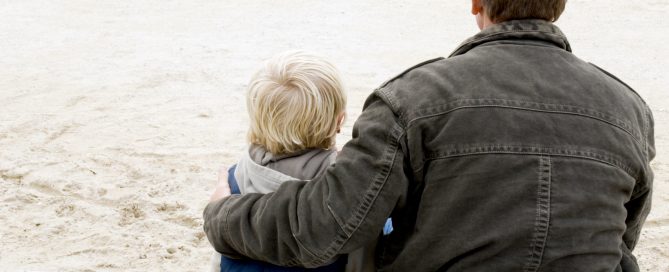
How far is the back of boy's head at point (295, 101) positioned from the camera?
2.19m

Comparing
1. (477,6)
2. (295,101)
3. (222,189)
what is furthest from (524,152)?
(222,189)

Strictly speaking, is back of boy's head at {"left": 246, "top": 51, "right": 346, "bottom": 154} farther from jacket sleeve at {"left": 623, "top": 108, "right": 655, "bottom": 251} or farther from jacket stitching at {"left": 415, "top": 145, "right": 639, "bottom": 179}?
jacket sleeve at {"left": 623, "top": 108, "right": 655, "bottom": 251}

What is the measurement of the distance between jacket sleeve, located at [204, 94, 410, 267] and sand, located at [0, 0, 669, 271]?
5.25 ft

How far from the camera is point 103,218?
13.1 feet

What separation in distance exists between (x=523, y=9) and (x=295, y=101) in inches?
25.7

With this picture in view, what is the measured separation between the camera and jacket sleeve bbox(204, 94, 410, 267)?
1.87 metres

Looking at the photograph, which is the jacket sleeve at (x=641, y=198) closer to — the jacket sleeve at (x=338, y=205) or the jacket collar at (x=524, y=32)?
the jacket collar at (x=524, y=32)

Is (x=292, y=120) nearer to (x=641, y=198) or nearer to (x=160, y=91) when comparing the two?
(x=641, y=198)

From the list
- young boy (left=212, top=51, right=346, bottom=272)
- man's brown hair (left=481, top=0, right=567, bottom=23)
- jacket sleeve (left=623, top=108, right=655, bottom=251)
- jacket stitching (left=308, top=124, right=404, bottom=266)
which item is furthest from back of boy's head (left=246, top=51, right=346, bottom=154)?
jacket sleeve (left=623, top=108, right=655, bottom=251)

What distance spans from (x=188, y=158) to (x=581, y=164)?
316 cm

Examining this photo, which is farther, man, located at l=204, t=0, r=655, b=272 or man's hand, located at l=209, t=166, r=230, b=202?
man's hand, located at l=209, t=166, r=230, b=202

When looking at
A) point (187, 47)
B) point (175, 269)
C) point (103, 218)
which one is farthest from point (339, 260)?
point (187, 47)

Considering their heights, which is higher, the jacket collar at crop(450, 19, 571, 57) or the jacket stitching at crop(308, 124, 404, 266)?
the jacket collar at crop(450, 19, 571, 57)

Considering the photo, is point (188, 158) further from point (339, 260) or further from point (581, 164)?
point (581, 164)
